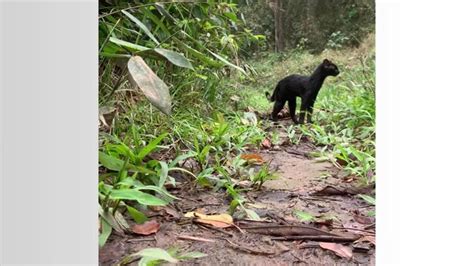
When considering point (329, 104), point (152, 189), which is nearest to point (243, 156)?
point (152, 189)

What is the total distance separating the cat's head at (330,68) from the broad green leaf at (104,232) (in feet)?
2.48

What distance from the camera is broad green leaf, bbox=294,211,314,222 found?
75cm

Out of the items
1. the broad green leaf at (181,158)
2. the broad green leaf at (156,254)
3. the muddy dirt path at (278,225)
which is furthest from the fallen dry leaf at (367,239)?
the broad green leaf at (181,158)

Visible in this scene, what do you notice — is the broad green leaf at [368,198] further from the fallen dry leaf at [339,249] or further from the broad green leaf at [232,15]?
the broad green leaf at [232,15]

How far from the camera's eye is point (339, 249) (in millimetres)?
680

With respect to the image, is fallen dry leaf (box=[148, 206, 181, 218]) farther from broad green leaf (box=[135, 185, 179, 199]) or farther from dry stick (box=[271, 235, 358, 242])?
dry stick (box=[271, 235, 358, 242])

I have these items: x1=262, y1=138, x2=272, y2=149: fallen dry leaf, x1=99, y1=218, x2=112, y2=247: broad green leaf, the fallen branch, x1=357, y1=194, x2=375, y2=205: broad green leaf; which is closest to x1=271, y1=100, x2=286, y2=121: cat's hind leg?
x1=262, y1=138, x2=272, y2=149: fallen dry leaf

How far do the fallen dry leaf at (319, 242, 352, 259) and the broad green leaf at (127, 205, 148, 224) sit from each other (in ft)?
0.92

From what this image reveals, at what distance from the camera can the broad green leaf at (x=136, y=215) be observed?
714mm
